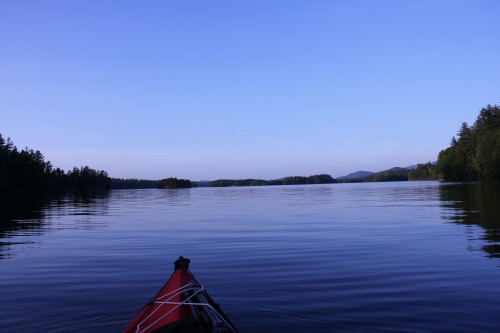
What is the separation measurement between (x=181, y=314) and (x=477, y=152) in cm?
13918

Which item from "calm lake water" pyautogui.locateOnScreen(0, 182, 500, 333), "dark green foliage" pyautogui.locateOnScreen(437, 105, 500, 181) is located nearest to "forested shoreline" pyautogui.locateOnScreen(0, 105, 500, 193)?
"dark green foliage" pyautogui.locateOnScreen(437, 105, 500, 181)

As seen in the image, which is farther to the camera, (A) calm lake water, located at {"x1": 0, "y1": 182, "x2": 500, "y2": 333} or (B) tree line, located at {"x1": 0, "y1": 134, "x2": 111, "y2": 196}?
(B) tree line, located at {"x1": 0, "y1": 134, "x2": 111, "y2": 196}

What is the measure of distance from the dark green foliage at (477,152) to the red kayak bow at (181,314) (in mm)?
127650

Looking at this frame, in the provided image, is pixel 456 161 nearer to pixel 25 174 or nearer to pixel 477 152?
pixel 477 152

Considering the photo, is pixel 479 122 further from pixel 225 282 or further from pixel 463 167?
pixel 225 282

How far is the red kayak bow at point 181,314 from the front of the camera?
5484mm

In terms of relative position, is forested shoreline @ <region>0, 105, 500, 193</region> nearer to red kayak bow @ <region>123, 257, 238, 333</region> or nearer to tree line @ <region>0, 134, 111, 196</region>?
tree line @ <region>0, 134, 111, 196</region>

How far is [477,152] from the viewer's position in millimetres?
125375

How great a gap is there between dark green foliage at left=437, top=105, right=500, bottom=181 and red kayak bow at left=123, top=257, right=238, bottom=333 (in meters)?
128

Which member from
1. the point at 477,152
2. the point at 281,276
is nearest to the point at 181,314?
the point at 281,276

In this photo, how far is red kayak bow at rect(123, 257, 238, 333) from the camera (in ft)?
18.0

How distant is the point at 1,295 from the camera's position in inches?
437

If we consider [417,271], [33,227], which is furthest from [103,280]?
[33,227]

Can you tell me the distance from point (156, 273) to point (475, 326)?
9.47m
